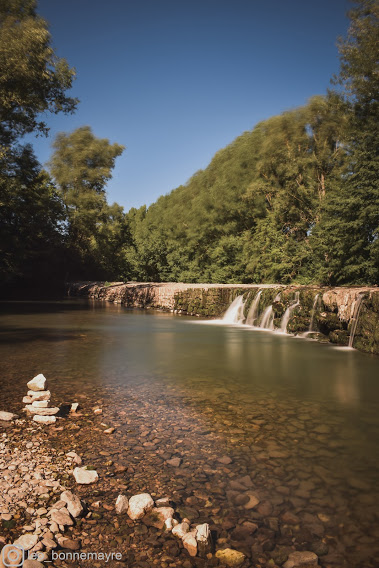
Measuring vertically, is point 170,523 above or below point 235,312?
below

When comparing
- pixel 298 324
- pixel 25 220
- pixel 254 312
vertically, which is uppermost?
pixel 25 220

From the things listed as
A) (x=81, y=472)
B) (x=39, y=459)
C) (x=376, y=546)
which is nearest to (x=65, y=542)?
(x=81, y=472)

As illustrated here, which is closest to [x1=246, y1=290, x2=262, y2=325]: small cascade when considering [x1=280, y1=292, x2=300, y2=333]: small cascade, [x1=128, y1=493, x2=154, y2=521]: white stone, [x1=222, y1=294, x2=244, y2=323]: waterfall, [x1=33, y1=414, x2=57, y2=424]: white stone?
[x1=222, y1=294, x2=244, y2=323]: waterfall

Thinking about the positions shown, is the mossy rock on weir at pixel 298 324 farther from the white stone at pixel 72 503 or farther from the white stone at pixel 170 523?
the white stone at pixel 72 503

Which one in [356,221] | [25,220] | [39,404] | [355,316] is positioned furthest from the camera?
[25,220]

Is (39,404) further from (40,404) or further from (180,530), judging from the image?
(180,530)

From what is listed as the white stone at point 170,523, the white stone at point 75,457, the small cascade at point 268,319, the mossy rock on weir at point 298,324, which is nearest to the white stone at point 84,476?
the white stone at point 75,457

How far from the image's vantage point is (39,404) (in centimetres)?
455

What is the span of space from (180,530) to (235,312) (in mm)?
15807

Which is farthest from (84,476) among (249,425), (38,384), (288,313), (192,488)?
(288,313)

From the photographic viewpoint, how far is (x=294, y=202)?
83.6 ft

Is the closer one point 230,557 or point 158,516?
point 230,557

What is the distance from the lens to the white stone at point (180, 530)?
232 cm

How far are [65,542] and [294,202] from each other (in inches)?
1009
